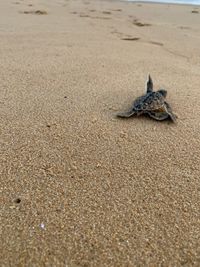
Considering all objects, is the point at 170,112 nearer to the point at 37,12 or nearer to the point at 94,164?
the point at 94,164

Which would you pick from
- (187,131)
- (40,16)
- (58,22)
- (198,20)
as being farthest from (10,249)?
(198,20)

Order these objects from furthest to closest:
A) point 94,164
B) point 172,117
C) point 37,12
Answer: point 37,12 < point 172,117 < point 94,164

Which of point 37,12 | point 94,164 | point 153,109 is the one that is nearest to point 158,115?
point 153,109

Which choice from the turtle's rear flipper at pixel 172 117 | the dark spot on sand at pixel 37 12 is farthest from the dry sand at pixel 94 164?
the dark spot on sand at pixel 37 12

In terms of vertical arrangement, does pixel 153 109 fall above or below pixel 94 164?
above

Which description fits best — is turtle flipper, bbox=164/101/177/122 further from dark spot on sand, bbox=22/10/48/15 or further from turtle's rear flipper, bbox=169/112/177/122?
dark spot on sand, bbox=22/10/48/15

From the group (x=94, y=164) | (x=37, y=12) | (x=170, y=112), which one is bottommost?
(x=94, y=164)

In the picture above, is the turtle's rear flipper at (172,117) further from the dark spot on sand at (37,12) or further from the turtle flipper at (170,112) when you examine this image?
the dark spot on sand at (37,12)

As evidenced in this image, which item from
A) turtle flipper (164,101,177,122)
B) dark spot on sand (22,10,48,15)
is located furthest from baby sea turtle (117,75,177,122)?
dark spot on sand (22,10,48,15)
